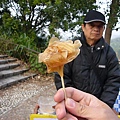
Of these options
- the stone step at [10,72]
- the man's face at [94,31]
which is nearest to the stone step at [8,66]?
the stone step at [10,72]

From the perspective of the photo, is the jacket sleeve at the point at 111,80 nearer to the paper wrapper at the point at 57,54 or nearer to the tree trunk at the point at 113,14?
the paper wrapper at the point at 57,54

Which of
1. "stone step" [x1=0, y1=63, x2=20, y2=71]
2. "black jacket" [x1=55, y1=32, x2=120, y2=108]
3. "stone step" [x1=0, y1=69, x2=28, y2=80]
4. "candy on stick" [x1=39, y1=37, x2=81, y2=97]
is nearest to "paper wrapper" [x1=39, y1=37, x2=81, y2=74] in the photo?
"candy on stick" [x1=39, y1=37, x2=81, y2=97]

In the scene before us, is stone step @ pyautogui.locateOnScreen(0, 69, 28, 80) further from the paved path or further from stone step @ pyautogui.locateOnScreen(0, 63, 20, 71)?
the paved path

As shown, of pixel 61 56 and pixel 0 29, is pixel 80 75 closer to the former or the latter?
pixel 61 56

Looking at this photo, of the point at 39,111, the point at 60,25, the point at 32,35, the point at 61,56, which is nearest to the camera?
the point at 61,56

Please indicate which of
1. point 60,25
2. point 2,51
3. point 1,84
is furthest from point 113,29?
point 1,84
